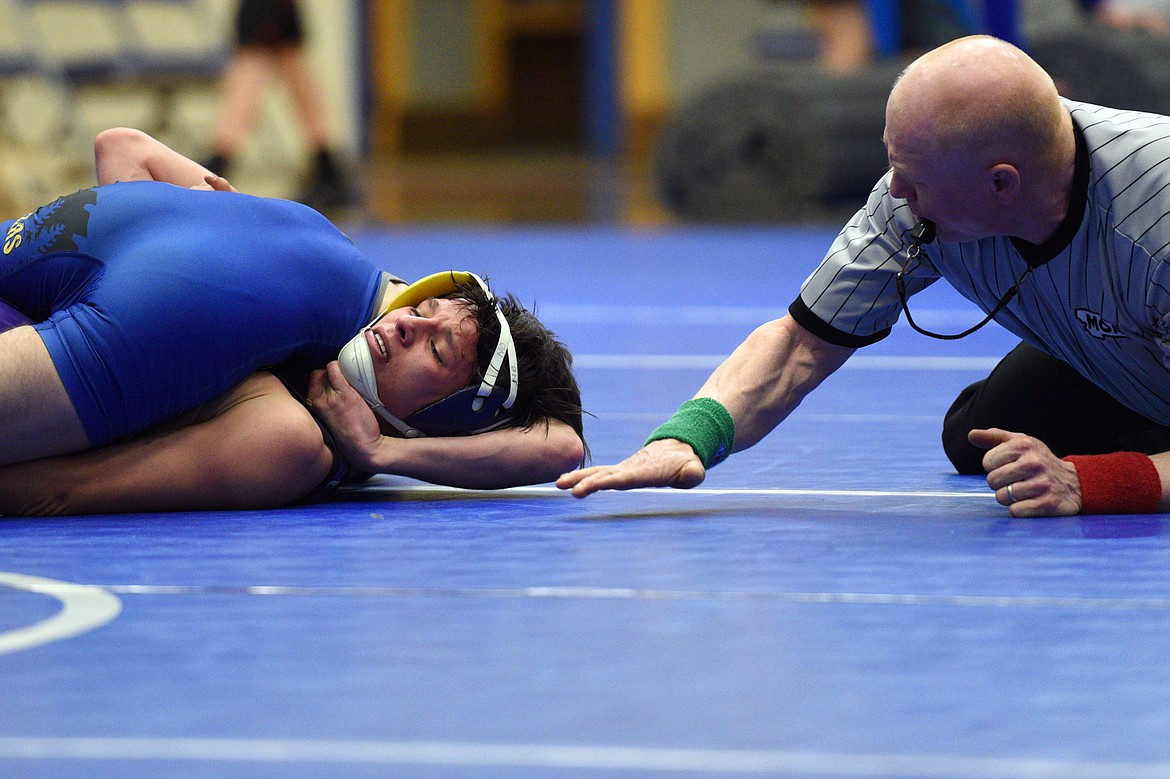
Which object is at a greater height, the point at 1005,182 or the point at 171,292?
the point at 1005,182

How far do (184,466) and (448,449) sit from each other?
0.40 meters

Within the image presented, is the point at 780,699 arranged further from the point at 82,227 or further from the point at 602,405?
the point at 602,405

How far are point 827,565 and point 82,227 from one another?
128 centimetres

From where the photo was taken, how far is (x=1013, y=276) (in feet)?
8.38

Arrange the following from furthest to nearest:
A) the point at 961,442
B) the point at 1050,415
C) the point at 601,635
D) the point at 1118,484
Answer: the point at 961,442
the point at 1050,415
the point at 1118,484
the point at 601,635

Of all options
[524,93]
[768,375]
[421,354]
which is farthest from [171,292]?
[524,93]

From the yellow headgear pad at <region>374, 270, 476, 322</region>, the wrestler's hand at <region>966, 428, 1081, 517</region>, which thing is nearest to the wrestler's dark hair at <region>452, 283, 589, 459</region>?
the yellow headgear pad at <region>374, 270, 476, 322</region>

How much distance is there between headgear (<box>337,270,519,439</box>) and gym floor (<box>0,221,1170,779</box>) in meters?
0.12

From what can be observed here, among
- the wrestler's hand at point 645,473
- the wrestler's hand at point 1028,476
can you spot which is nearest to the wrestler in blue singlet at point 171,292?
the wrestler's hand at point 645,473

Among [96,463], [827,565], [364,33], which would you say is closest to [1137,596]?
[827,565]

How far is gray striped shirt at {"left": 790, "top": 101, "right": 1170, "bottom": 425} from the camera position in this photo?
236 centimetres

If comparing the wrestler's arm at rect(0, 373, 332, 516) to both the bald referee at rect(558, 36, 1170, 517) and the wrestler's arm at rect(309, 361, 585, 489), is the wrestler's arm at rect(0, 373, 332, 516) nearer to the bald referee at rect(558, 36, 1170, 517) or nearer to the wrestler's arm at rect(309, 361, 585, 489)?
the wrestler's arm at rect(309, 361, 585, 489)

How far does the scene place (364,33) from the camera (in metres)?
13.8

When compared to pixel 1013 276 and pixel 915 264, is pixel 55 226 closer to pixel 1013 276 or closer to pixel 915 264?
pixel 915 264
